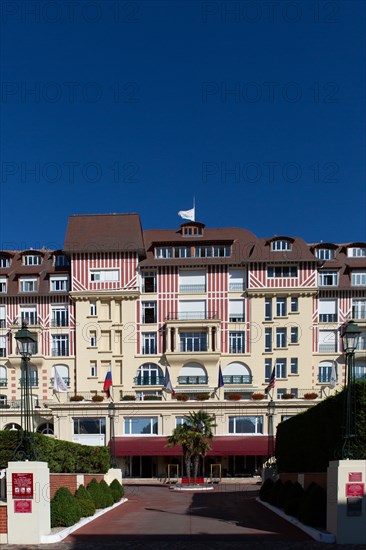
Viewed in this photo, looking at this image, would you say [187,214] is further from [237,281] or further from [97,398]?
[97,398]

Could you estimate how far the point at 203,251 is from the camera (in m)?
54.5

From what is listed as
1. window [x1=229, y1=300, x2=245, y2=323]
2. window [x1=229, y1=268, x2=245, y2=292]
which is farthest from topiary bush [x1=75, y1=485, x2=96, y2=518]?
window [x1=229, y1=268, x2=245, y2=292]

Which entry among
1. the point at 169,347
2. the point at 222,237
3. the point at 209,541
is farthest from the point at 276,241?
the point at 209,541

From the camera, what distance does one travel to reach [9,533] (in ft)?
48.8

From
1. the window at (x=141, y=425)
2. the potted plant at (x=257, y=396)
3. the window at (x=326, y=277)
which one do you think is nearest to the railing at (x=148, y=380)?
the window at (x=141, y=425)

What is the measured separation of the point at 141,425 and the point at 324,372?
1546 centimetres

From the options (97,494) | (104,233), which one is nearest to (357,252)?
(104,233)

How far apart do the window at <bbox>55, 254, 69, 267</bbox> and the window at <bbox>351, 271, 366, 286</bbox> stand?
24.3 meters

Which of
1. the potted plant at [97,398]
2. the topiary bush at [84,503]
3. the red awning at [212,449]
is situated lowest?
the red awning at [212,449]

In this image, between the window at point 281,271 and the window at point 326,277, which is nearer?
the window at point 281,271

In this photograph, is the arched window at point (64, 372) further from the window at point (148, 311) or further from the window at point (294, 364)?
the window at point (294, 364)

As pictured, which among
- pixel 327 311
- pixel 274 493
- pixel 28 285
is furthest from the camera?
pixel 28 285

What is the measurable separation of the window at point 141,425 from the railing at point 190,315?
8.67m

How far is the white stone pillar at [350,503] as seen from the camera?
584 inches
